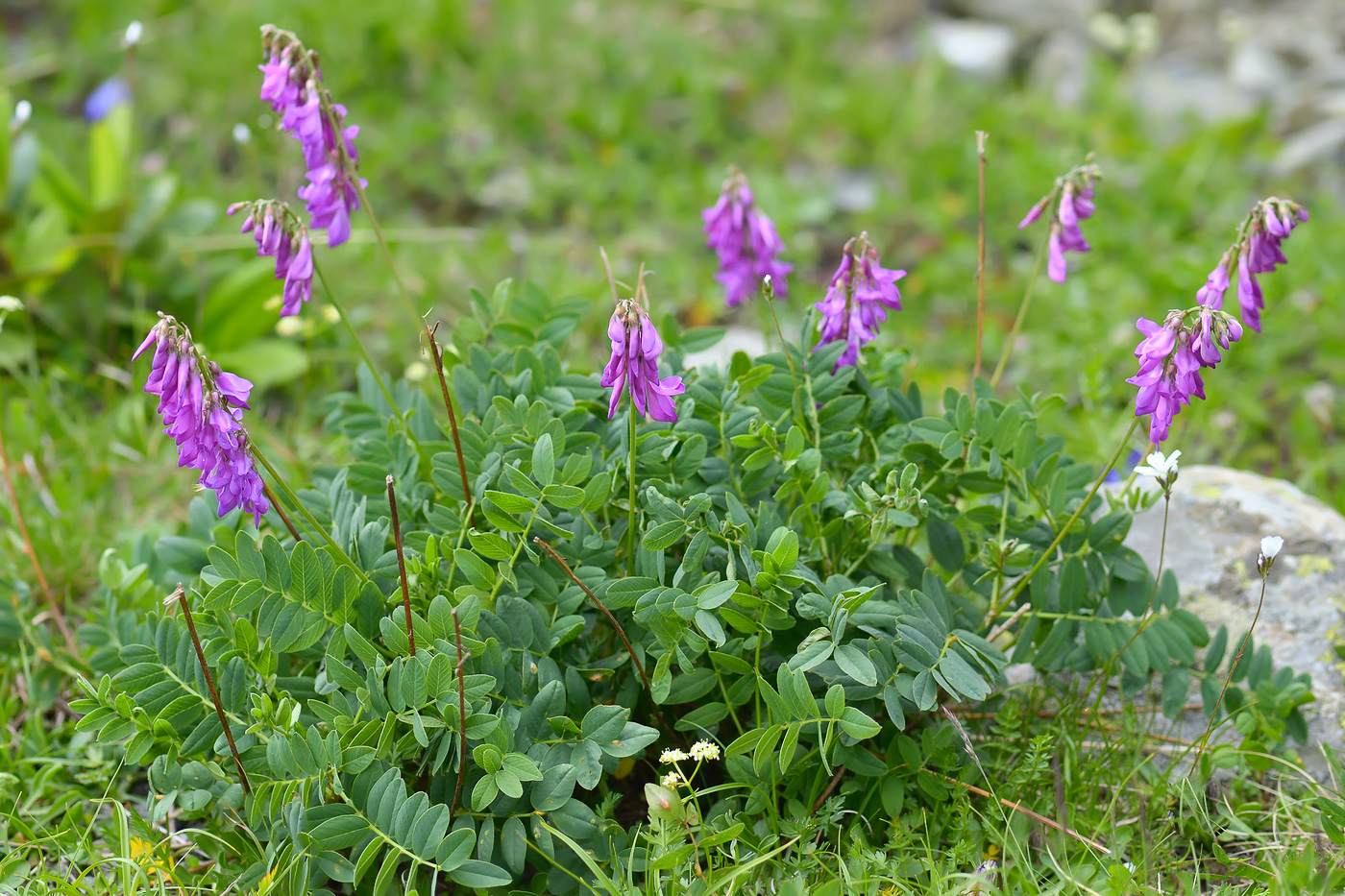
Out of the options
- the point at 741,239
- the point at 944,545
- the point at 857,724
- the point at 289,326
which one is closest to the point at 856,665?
the point at 857,724

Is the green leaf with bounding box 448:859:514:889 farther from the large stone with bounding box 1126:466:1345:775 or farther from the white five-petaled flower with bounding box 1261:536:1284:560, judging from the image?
the large stone with bounding box 1126:466:1345:775

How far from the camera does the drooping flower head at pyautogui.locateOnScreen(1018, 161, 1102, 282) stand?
2.26m

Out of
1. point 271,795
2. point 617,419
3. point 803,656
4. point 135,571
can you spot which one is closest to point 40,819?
point 135,571

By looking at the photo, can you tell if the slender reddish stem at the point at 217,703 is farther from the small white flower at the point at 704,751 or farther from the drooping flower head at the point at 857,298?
the drooping flower head at the point at 857,298

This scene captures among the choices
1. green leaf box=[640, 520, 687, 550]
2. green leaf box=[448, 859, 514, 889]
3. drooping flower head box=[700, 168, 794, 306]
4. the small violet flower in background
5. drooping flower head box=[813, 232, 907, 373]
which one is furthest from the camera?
the small violet flower in background

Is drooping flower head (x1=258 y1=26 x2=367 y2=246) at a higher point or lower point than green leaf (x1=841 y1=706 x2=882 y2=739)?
higher

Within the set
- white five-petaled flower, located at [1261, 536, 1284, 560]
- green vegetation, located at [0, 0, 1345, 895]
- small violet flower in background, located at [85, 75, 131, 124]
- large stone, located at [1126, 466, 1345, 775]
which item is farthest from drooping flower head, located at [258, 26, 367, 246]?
small violet flower in background, located at [85, 75, 131, 124]

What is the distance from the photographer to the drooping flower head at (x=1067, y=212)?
2.26 metres

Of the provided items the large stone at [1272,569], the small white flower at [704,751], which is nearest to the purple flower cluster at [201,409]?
the small white flower at [704,751]

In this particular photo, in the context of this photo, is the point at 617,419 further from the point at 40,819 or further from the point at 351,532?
the point at 40,819

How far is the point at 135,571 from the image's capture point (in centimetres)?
235

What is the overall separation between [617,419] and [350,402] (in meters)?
0.68

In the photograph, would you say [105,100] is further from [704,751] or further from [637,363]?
[704,751]

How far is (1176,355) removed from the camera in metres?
1.83
